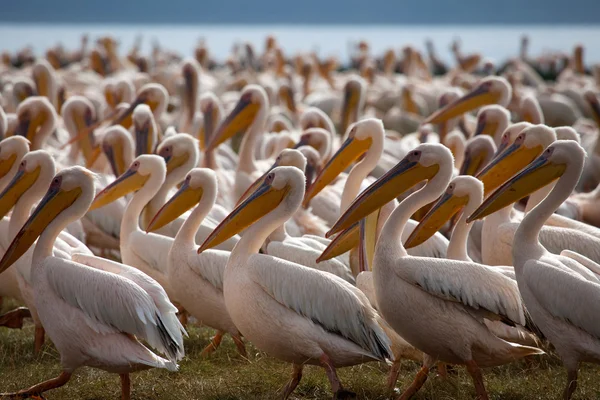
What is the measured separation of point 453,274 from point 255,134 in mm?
4219

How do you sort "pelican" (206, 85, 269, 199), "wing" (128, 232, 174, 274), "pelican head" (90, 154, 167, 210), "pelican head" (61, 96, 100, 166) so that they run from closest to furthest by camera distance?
"wing" (128, 232, 174, 274)
"pelican head" (90, 154, 167, 210)
"pelican" (206, 85, 269, 199)
"pelican head" (61, 96, 100, 166)

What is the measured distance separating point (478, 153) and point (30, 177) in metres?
3.25

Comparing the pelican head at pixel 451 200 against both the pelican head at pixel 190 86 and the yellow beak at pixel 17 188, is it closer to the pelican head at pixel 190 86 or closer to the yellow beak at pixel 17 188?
the yellow beak at pixel 17 188

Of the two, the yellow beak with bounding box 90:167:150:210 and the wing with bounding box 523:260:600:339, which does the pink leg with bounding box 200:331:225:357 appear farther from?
the wing with bounding box 523:260:600:339

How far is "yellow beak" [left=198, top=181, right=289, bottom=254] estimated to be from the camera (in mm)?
5008

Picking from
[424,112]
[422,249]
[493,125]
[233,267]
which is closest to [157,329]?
[233,267]

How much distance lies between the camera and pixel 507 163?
228 inches

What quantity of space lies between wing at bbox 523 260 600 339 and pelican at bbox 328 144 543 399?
18 cm

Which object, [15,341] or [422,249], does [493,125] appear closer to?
[422,249]

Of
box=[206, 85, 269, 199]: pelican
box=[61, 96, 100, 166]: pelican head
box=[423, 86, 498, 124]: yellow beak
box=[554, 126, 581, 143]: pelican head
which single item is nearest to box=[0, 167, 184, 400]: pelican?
box=[554, 126, 581, 143]: pelican head

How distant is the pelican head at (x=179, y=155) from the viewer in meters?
6.71

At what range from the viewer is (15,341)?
227 inches

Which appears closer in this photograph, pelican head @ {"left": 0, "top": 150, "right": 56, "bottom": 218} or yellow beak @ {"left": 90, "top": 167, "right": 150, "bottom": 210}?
pelican head @ {"left": 0, "top": 150, "right": 56, "bottom": 218}

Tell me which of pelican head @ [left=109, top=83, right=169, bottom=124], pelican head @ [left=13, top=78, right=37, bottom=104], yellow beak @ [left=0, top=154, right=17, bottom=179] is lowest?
pelican head @ [left=13, top=78, right=37, bottom=104]
